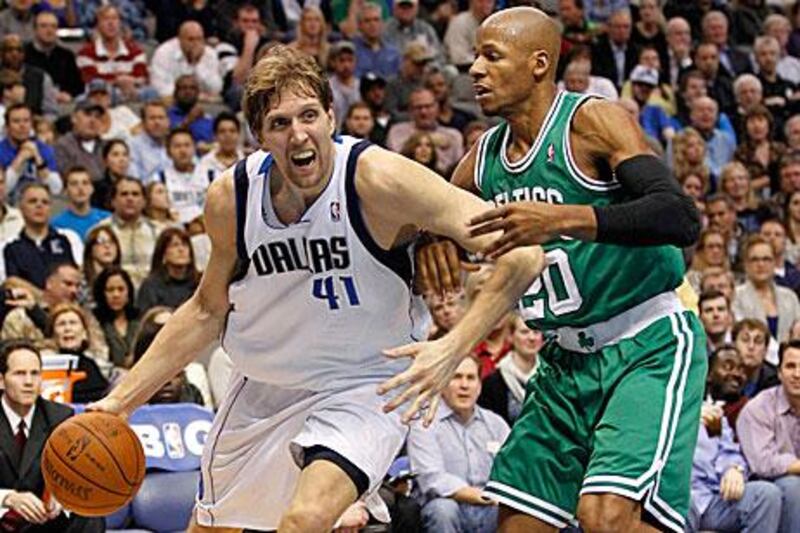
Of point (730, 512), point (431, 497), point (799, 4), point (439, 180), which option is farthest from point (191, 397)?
point (799, 4)

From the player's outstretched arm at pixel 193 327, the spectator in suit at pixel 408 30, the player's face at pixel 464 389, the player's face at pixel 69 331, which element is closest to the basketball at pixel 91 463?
the player's outstretched arm at pixel 193 327

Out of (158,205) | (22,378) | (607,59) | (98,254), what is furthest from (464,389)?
(607,59)

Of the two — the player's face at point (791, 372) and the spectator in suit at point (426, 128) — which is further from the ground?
the spectator in suit at point (426, 128)

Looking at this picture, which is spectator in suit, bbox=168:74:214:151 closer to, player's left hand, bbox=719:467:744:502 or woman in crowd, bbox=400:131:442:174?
woman in crowd, bbox=400:131:442:174

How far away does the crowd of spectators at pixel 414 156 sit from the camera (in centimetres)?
903

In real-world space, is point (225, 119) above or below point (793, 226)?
above

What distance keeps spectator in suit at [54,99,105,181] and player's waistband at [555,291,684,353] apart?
23.8ft

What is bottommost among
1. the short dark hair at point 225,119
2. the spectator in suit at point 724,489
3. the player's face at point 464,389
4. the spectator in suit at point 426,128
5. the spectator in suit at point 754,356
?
the spectator in suit at point 724,489

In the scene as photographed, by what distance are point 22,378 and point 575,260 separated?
11.8 ft

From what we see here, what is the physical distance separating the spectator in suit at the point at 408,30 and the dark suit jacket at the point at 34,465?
7.66m

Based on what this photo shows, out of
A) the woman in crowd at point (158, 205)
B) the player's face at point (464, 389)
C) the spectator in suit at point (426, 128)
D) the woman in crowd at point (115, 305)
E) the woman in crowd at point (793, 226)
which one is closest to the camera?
the player's face at point (464, 389)

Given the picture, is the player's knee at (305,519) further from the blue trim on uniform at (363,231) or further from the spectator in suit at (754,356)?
the spectator in suit at (754,356)

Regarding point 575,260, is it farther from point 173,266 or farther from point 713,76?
point 713,76

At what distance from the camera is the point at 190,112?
13.1 metres
